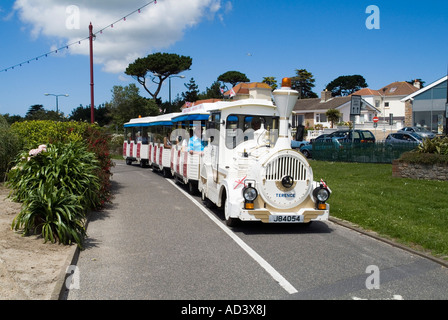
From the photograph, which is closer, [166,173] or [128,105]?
[166,173]

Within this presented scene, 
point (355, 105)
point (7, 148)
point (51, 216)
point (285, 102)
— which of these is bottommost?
point (51, 216)

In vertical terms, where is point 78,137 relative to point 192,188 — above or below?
above

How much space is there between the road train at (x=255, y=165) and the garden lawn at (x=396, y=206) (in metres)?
1.49

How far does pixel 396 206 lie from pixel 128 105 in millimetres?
38345

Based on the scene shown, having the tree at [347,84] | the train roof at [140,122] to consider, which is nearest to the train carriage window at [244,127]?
the train roof at [140,122]

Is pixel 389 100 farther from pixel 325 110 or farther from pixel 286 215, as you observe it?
pixel 286 215

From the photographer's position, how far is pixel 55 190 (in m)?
7.49

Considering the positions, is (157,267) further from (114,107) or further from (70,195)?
(114,107)

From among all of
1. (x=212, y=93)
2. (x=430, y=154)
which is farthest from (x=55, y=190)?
(x=212, y=93)

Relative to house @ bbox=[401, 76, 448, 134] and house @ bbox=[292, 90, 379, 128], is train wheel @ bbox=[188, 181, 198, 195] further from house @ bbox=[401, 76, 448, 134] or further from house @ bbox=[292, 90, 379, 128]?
house @ bbox=[292, 90, 379, 128]

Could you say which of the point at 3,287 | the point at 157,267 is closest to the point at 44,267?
the point at 3,287

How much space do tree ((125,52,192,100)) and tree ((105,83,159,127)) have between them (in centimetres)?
864

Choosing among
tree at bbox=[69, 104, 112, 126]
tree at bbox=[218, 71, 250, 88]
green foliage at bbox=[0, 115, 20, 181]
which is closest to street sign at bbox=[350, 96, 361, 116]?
green foliage at bbox=[0, 115, 20, 181]
